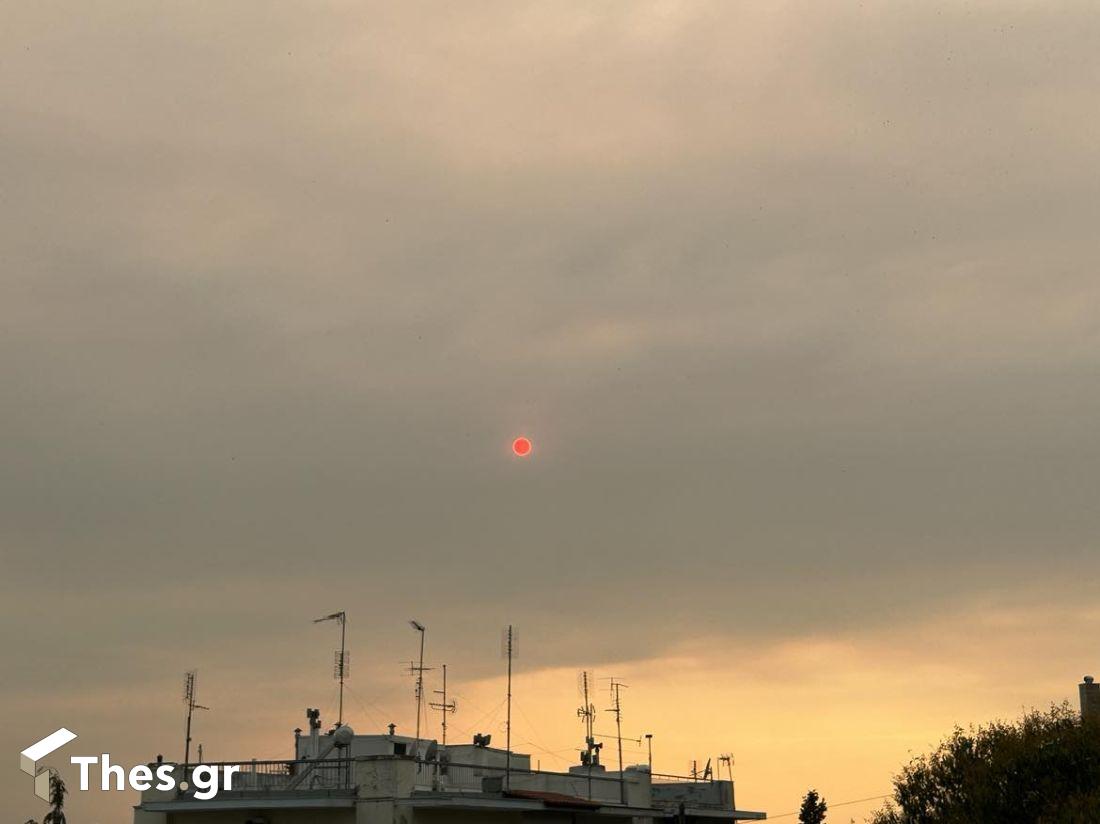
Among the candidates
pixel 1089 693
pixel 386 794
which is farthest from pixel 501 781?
pixel 1089 693

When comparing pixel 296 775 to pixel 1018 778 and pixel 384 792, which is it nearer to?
pixel 384 792

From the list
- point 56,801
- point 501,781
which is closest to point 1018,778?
point 501,781

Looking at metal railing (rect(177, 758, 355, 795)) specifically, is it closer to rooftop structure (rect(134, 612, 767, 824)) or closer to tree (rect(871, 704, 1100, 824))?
rooftop structure (rect(134, 612, 767, 824))

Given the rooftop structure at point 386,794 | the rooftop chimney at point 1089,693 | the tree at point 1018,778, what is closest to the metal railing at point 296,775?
the rooftop structure at point 386,794

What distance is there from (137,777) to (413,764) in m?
11.4

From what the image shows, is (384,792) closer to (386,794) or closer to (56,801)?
(386,794)

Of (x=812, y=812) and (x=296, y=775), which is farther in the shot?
(x=812, y=812)

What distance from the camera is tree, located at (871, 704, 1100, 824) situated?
5994 cm

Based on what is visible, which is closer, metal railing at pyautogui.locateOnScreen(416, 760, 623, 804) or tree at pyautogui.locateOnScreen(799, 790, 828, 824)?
metal railing at pyautogui.locateOnScreen(416, 760, 623, 804)

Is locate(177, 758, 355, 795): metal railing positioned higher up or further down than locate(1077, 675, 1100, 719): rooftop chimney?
further down

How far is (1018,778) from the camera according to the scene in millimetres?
61500

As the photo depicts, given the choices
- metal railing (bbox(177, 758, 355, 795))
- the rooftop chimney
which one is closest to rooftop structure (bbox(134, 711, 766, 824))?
metal railing (bbox(177, 758, 355, 795))

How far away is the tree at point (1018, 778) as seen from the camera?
59938 mm

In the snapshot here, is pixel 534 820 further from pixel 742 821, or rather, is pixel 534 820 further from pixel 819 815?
pixel 819 815
